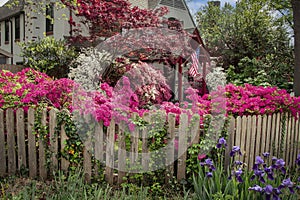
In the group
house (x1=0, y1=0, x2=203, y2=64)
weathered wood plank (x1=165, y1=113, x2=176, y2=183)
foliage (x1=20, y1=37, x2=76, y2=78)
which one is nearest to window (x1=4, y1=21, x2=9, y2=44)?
house (x1=0, y1=0, x2=203, y2=64)

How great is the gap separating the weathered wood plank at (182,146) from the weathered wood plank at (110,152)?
865mm

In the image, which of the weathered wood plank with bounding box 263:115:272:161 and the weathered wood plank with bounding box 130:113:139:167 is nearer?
the weathered wood plank with bounding box 130:113:139:167

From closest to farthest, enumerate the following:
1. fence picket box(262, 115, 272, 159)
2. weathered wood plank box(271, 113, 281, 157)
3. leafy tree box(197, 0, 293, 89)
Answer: fence picket box(262, 115, 272, 159)
weathered wood plank box(271, 113, 281, 157)
leafy tree box(197, 0, 293, 89)

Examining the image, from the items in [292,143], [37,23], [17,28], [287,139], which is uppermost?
[17,28]

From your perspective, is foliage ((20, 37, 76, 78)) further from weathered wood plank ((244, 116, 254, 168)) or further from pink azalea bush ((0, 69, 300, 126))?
weathered wood plank ((244, 116, 254, 168))

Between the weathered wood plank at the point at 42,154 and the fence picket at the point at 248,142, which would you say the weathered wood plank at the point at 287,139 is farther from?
the weathered wood plank at the point at 42,154

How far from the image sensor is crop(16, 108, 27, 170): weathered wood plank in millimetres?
3789

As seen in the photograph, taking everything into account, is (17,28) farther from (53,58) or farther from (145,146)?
(145,146)

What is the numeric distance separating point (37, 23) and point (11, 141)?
537 inches

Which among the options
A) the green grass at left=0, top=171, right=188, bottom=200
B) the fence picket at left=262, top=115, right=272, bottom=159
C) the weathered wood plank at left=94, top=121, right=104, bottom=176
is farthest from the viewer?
the fence picket at left=262, top=115, right=272, bottom=159

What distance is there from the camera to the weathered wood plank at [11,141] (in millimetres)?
3822

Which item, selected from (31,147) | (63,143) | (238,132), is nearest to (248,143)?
(238,132)

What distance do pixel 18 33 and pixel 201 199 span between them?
1996 cm

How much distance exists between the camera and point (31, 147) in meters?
3.81
